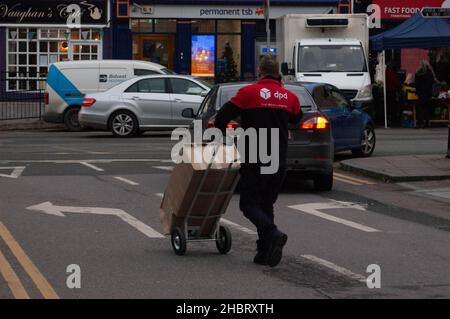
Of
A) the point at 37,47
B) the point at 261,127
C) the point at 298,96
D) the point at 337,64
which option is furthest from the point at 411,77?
the point at 261,127

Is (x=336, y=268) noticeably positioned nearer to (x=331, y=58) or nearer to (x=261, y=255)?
(x=261, y=255)

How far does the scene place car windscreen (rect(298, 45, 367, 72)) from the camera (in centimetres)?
2714

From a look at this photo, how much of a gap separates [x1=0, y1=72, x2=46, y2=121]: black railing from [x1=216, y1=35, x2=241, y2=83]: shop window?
7.19 meters

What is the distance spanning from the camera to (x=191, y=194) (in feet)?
31.9

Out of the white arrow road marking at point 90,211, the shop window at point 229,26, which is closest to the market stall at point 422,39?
the shop window at point 229,26

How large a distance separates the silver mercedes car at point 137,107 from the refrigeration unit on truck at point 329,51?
290 centimetres

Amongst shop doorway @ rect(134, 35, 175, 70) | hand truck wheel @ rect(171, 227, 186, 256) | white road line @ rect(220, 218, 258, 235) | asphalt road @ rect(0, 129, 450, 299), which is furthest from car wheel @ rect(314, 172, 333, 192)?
shop doorway @ rect(134, 35, 175, 70)

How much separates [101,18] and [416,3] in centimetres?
1194

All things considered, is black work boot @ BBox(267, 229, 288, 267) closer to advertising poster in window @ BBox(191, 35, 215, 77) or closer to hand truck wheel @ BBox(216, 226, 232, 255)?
hand truck wheel @ BBox(216, 226, 232, 255)

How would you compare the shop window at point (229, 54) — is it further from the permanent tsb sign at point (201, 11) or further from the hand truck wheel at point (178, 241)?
the hand truck wheel at point (178, 241)

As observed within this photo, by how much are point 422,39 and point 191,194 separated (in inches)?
807

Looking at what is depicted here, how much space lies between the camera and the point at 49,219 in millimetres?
12406
